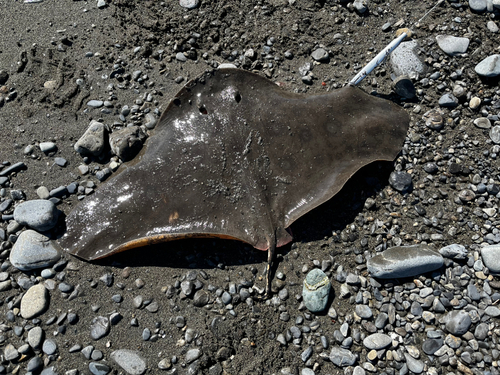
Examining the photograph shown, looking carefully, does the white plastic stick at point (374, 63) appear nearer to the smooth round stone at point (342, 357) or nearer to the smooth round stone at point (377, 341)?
the smooth round stone at point (377, 341)

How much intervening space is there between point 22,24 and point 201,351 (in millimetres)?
5049

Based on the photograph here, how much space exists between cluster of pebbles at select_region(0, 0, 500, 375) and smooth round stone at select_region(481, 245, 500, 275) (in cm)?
1

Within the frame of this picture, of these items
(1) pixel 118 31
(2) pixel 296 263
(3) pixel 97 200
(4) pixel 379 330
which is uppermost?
(1) pixel 118 31

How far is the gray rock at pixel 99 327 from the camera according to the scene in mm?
3795

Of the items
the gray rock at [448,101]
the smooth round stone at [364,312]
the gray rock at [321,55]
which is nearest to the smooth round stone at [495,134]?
the gray rock at [448,101]

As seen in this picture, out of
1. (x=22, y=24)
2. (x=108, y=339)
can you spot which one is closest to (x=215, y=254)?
(x=108, y=339)

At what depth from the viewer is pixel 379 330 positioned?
376 centimetres

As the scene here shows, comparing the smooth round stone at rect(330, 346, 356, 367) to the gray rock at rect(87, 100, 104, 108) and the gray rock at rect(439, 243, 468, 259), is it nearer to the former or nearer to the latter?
the gray rock at rect(439, 243, 468, 259)

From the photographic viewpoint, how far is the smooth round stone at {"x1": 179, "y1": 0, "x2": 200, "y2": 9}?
5145 millimetres

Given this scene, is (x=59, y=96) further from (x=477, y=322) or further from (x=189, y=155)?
(x=477, y=322)

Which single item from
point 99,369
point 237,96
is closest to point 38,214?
point 99,369

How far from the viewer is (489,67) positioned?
4.58 meters

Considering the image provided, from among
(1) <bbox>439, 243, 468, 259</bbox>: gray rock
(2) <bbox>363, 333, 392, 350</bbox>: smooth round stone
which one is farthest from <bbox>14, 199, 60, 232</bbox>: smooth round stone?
(1) <bbox>439, 243, 468, 259</bbox>: gray rock

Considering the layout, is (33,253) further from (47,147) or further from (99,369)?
(99,369)
